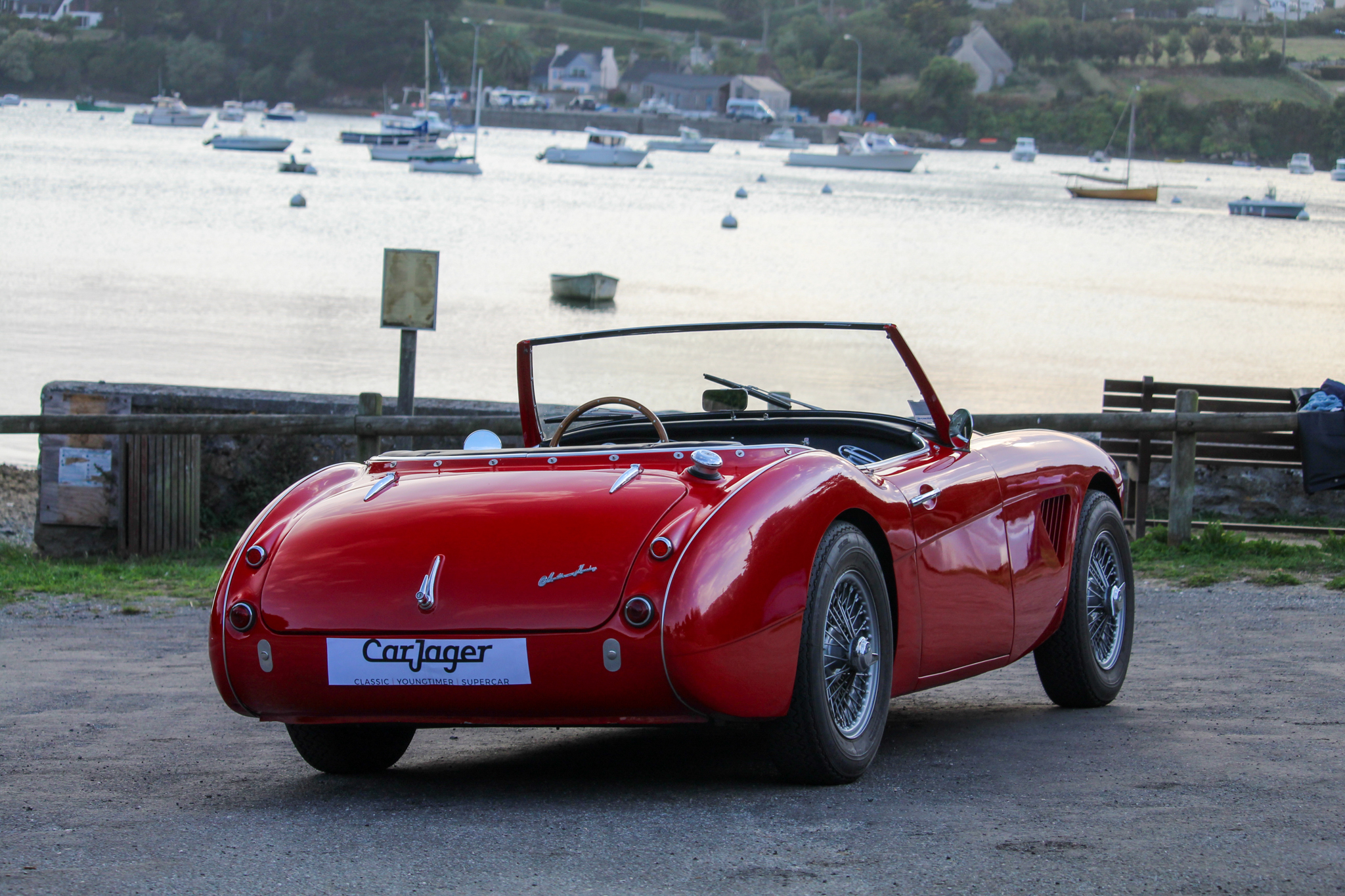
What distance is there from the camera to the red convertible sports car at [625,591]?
378cm

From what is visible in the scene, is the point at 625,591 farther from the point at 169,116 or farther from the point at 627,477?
the point at 169,116

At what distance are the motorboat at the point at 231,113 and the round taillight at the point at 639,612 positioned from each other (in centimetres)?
16244

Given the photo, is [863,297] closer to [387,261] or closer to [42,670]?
[387,261]

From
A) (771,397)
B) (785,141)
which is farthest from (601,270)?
(785,141)

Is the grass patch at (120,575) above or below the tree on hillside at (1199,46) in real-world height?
below

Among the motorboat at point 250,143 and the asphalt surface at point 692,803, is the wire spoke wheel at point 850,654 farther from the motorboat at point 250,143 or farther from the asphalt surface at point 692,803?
the motorboat at point 250,143

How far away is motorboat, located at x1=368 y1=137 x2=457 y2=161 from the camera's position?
112m

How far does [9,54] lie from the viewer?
7082 inches

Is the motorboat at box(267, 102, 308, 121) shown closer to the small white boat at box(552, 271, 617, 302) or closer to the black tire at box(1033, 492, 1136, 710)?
the small white boat at box(552, 271, 617, 302)

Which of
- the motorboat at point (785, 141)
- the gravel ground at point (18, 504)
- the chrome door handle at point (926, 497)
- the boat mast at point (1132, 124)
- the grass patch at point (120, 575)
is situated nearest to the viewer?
the chrome door handle at point (926, 497)

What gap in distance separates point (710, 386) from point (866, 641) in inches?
62.0

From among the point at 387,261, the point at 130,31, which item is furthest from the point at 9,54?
the point at 387,261

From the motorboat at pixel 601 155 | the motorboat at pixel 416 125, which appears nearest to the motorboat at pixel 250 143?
the motorboat at pixel 416 125

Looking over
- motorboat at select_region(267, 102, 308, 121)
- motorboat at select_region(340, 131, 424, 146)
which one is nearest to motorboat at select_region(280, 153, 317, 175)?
motorboat at select_region(340, 131, 424, 146)
